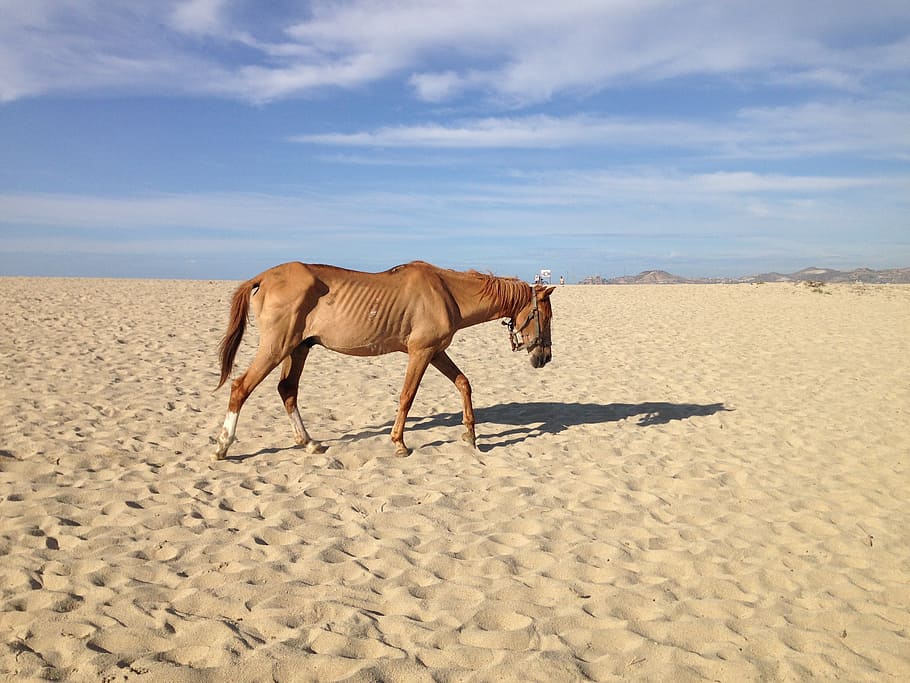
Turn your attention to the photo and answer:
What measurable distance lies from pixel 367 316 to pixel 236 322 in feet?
4.48

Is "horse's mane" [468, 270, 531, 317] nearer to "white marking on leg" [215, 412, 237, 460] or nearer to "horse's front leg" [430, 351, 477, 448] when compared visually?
"horse's front leg" [430, 351, 477, 448]

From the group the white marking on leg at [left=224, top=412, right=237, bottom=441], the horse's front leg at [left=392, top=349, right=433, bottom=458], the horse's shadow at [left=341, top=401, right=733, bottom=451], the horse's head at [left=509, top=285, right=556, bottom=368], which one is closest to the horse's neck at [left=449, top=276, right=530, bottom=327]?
the horse's head at [left=509, top=285, right=556, bottom=368]

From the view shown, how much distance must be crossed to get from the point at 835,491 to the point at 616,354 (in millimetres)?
8138

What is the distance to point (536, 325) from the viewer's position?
7086mm

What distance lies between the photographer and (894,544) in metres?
4.79

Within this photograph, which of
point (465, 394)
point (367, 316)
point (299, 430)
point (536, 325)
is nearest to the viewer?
point (367, 316)

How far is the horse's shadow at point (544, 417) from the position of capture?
24.6 feet

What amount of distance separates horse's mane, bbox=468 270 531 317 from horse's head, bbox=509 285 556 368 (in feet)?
0.26

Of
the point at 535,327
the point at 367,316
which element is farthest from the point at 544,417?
the point at 367,316

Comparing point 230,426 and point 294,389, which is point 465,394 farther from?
point 230,426

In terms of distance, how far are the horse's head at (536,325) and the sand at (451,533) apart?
1055 millimetres

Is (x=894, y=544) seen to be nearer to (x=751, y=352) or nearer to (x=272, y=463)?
(x=272, y=463)

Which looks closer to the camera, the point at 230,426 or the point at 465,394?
the point at 230,426

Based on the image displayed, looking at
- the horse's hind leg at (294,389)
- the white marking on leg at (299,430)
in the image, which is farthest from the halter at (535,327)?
the white marking on leg at (299,430)
